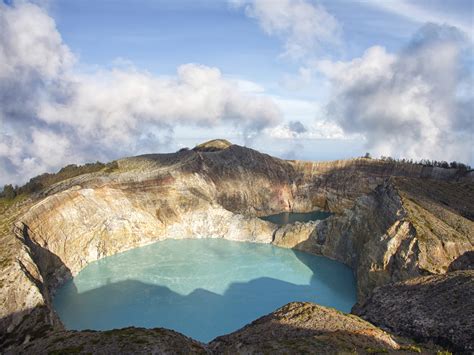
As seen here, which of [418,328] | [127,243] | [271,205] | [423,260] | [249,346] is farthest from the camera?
[271,205]

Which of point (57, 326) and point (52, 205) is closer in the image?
point (57, 326)

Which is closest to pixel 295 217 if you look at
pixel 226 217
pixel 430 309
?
pixel 226 217

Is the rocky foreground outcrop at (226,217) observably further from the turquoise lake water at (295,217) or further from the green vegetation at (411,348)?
the green vegetation at (411,348)

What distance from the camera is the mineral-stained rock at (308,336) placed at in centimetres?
1586

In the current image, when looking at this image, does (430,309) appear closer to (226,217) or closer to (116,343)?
(116,343)

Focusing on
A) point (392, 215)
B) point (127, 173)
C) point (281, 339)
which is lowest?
point (281, 339)

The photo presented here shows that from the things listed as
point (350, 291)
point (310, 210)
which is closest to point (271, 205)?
point (310, 210)

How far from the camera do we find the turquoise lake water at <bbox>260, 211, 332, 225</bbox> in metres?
71.8

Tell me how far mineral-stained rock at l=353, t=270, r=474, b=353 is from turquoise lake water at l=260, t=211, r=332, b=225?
4569cm

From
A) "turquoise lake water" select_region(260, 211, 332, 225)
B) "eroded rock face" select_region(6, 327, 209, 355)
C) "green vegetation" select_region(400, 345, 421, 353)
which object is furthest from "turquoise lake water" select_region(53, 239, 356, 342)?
"turquoise lake water" select_region(260, 211, 332, 225)

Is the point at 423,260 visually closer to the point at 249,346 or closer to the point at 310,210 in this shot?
the point at 249,346

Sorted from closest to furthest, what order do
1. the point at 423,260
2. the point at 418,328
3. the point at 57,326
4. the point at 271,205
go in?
the point at 418,328, the point at 57,326, the point at 423,260, the point at 271,205

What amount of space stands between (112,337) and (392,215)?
3091 centimetres

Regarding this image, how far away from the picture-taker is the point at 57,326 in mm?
26766
